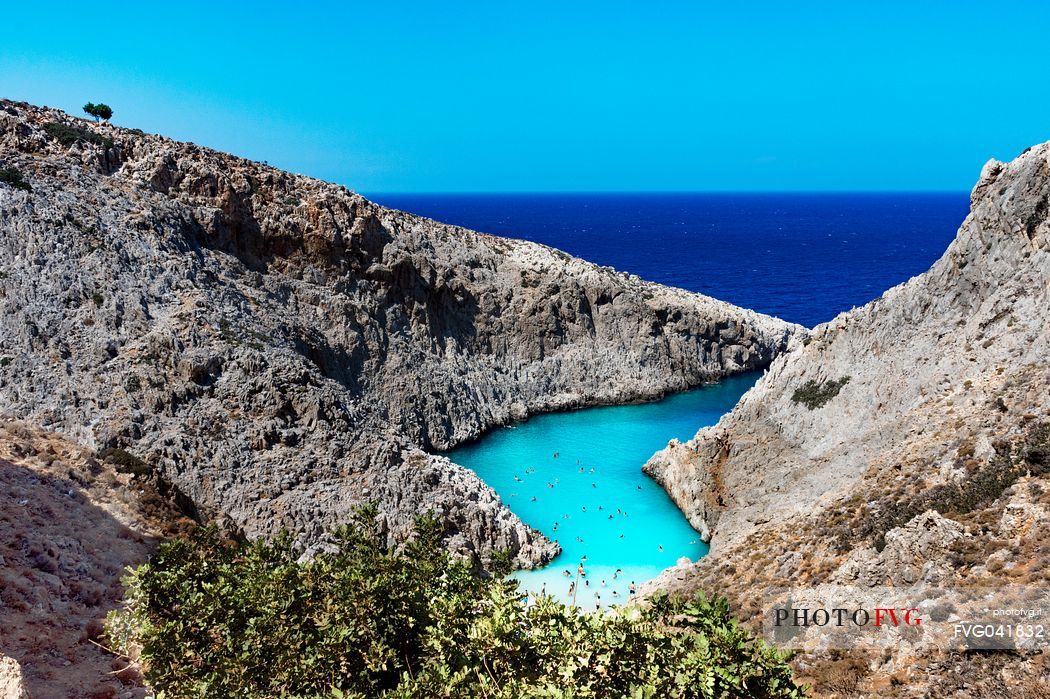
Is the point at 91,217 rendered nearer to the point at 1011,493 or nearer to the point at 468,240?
the point at 468,240

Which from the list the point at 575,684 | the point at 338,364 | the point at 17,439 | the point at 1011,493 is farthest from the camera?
the point at 338,364

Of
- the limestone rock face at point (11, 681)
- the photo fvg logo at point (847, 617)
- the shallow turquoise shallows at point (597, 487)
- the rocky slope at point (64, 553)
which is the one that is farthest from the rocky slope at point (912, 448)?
the limestone rock face at point (11, 681)

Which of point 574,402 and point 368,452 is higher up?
point 574,402

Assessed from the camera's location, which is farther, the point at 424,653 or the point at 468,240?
the point at 468,240

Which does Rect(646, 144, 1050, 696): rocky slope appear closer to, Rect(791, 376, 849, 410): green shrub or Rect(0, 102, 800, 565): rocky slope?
Rect(791, 376, 849, 410): green shrub

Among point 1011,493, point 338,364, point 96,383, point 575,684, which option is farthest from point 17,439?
point 1011,493

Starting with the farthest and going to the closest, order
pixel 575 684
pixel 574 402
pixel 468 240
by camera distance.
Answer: pixel 468 240, pixel 574 402, pixel 575 684
